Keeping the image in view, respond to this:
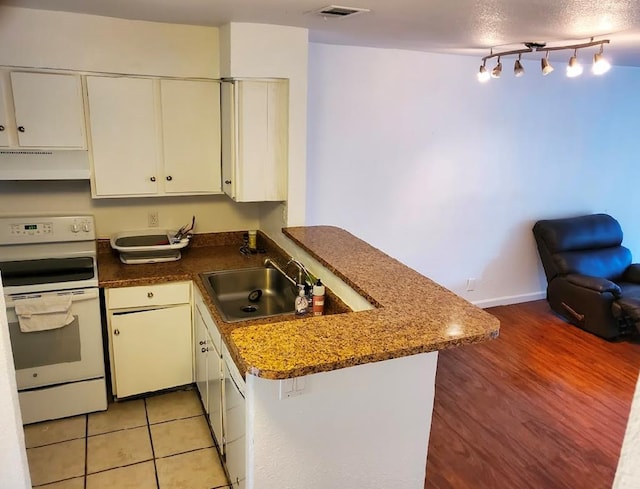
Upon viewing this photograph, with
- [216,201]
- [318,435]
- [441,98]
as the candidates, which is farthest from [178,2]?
[441,98]

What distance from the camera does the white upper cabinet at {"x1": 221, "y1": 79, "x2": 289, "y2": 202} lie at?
2926 mm

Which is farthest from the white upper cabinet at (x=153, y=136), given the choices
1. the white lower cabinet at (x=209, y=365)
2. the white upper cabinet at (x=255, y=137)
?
the white lower cabinet at (x=209, y=365)

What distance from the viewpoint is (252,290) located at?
3062 millimetres

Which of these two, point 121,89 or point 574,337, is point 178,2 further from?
point 574,337

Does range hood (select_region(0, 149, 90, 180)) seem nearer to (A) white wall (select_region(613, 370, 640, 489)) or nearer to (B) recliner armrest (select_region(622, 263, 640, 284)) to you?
(A) white wall (select_region(613, 370, 640, 489))

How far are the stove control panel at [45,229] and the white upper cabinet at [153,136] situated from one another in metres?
0.31

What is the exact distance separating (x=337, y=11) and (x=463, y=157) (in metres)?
2.31

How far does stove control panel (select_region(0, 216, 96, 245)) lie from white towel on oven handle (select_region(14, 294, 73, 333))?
1.83 feet

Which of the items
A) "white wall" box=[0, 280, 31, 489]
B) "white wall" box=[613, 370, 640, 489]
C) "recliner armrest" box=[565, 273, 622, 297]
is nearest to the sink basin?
"white wall" box=[0, 280, 31, 489]

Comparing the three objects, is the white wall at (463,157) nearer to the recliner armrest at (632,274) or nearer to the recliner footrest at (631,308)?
the recliner armrest at (632,274)

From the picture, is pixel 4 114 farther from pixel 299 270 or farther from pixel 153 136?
pixel 299 270

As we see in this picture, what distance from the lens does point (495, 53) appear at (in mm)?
3781

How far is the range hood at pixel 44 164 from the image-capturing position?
2.77 metres

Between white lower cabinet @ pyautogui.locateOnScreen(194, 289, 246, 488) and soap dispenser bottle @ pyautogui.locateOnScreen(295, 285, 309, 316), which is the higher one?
soap dispenser bottle @ pyautogui.locateOnScreen(295, 285, 309, 316)
